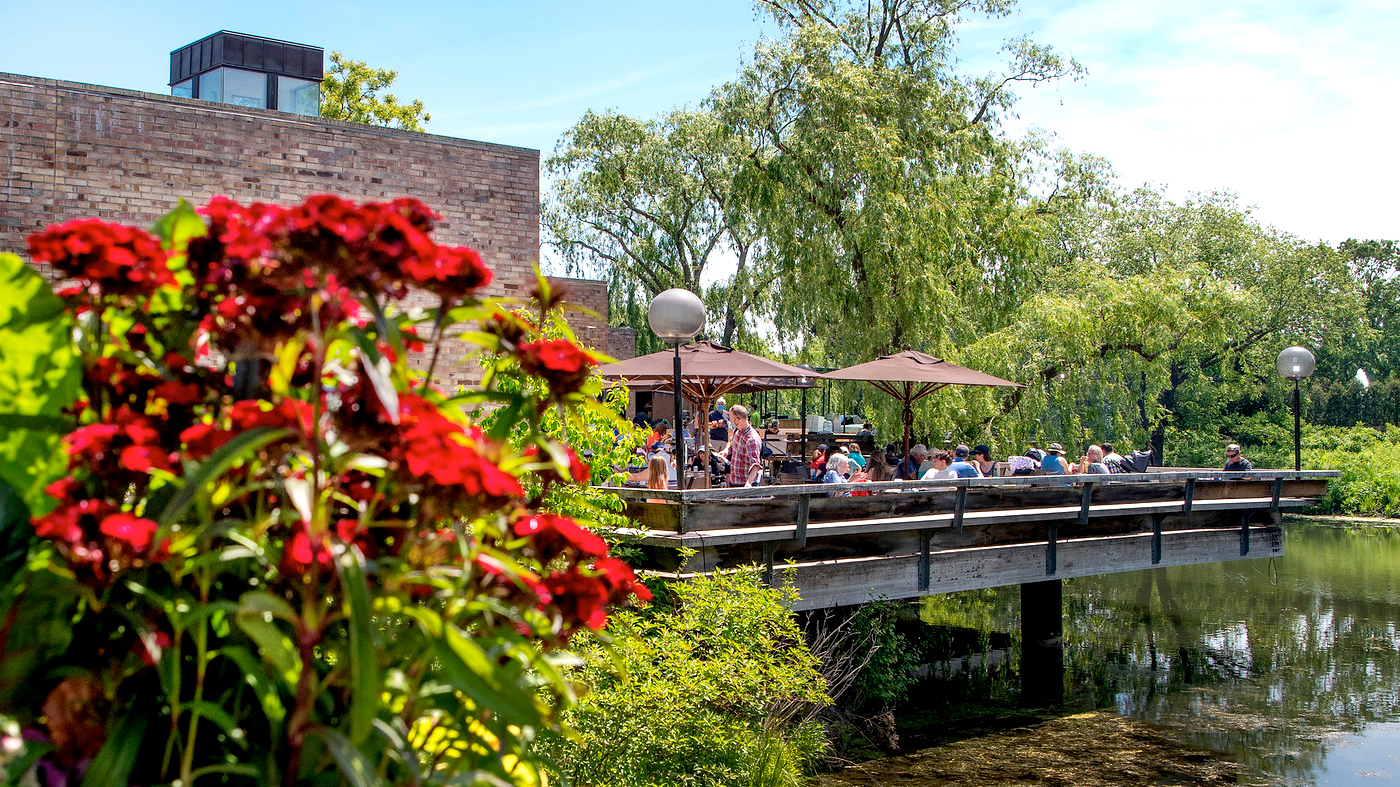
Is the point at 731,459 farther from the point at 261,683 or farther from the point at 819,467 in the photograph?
the point at 261,683

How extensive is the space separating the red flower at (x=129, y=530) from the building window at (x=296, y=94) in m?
19.0

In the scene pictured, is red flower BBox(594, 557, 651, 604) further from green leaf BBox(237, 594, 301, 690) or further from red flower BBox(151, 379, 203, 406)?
red flower BBox(151, 379, 203, 406)

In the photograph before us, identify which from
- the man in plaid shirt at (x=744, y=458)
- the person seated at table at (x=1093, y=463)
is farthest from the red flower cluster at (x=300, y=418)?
the person seated at table at (x=1093, y=463)

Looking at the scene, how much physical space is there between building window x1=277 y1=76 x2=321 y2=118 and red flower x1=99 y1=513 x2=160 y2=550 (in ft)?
62.3

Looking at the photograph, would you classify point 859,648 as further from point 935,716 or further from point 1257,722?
point 1257,722

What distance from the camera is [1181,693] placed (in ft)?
44.7

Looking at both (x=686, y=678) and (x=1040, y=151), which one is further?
(x=1040, y=151)

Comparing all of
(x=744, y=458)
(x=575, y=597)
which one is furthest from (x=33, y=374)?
(x=744, y=458)

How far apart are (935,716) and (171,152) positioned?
10.6 metres

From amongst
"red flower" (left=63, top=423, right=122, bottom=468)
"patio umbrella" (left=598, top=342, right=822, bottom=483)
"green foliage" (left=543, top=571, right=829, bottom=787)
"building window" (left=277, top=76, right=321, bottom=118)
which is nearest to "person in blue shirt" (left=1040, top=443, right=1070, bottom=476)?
A: "patio umbrella" (left=598, top=342, right=822, bottom=483)

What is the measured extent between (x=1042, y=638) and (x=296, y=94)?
15.3 meters

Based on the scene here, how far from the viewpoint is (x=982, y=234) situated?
65.5 feet

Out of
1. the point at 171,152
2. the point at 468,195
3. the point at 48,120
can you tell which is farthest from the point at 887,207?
the point at 48,120

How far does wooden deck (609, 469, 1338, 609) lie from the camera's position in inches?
345
